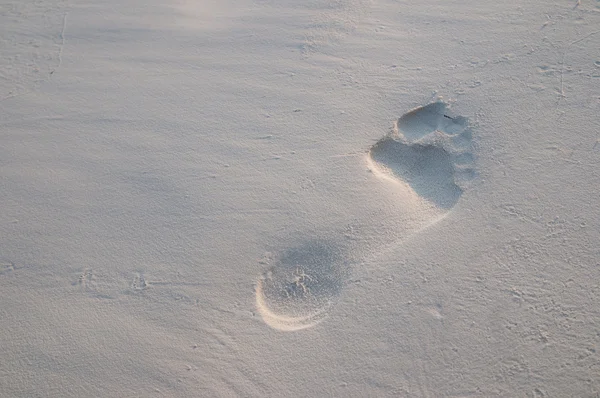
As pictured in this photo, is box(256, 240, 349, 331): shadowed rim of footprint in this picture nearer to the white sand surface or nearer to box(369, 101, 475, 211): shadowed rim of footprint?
the white sand surface

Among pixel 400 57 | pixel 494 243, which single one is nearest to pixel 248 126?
pixel 400 57

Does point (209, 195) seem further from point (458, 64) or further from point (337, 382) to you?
point (458, 64)

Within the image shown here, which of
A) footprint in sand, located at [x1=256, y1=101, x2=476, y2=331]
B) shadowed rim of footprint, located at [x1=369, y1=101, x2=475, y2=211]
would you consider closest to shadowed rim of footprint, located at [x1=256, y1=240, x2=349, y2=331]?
footprint in sand, located at [x1=256, y1=101, x2=476, y2=331]

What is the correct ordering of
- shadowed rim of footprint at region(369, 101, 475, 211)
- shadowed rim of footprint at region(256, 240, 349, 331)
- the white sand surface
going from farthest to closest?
shadowed rim of footprint at region(369, 101, 475, 211) → shadowed rim of footprint at region(256, 240, 349, 331) → the white sand surface

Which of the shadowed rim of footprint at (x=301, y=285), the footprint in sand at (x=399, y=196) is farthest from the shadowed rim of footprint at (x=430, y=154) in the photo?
the shadowed rim of footprint at (x=301, y=285)

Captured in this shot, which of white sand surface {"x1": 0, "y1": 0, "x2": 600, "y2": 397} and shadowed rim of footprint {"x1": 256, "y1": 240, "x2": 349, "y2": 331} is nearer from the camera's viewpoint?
white sand surface {"x1": 0, "y1": 0, "x2": 600, "y2": 397}

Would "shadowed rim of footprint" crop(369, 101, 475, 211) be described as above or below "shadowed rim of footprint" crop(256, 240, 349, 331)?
above

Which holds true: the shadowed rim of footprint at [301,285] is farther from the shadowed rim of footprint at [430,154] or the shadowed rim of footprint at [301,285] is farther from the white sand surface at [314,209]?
the shadowed rim of footprint at [430,154]
